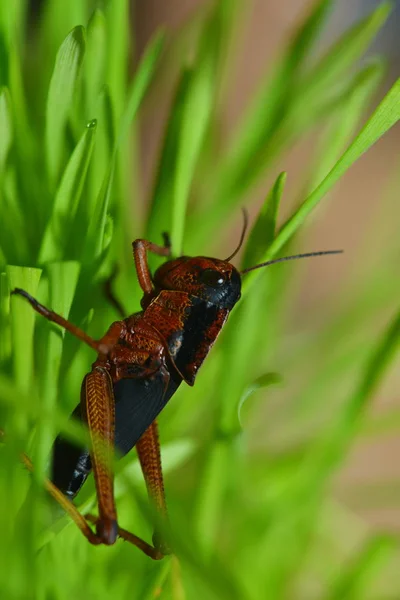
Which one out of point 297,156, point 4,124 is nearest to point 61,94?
point 4,124

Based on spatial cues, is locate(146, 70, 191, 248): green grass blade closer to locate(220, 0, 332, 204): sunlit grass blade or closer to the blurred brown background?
locate(220, 0, 332, 204): sunlit grass blade

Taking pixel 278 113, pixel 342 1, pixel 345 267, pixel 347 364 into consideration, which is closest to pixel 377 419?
pixel 347 364

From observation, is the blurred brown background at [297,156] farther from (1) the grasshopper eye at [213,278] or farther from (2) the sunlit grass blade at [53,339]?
(2) the sunlit grass blade at [53,339]

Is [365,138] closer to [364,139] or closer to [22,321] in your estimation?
[364,139]

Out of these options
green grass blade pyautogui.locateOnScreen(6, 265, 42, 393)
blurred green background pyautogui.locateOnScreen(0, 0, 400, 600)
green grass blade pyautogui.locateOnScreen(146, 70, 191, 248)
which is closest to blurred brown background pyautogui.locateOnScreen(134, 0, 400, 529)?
blurred green background pyautogui.locateOnScreen(0, 0, 400, 600)

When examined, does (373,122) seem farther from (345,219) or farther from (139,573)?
(345,219)

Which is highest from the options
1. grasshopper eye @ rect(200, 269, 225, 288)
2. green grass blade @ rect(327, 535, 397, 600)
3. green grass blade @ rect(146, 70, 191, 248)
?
green grass blade @ rect(146, 70, 191, 248)
